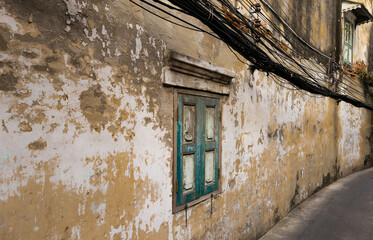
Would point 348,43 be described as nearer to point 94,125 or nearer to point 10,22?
point 94,125

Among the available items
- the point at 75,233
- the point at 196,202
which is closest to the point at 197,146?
the point at 196,202

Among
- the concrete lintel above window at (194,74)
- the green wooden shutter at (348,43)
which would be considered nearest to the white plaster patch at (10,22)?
the concrete lintel above window at (194,74)

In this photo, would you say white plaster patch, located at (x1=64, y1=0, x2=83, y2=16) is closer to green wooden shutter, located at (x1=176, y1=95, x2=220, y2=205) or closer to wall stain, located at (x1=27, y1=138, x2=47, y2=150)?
wall stain, located at (x1=27, y1=138, x2=47, y2=150)

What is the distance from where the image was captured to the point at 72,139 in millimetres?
1785

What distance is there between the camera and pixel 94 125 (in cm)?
191

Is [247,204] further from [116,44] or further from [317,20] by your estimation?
[317,20]

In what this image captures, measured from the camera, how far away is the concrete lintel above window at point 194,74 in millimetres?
2506

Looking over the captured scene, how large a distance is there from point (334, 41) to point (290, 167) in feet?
16.1

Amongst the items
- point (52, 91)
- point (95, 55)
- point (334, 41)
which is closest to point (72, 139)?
point (52, 91)

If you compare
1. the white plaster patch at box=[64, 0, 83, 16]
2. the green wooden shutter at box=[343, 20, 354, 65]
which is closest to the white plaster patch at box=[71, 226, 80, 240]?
the white plaster patch at box=[64, 0, 83, 16]

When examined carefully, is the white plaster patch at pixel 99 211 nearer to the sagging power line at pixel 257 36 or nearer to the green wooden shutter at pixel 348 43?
the sagging power line at pixel 257 36

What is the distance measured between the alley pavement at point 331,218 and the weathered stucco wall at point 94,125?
1.70m

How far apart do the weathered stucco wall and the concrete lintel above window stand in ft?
0.31

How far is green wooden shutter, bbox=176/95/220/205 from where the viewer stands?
2.71m
